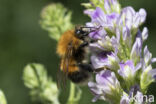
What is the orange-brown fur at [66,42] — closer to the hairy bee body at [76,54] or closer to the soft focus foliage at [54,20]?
the hairy bee body at [76,54]

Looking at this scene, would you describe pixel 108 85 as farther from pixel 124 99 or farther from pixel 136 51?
pixel 136 51

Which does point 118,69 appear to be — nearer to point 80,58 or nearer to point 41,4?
point 80,58

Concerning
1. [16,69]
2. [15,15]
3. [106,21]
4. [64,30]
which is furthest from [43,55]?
[106,21]

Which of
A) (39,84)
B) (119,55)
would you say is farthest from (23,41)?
(119,55)

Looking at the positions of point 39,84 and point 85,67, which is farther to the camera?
point 39,84

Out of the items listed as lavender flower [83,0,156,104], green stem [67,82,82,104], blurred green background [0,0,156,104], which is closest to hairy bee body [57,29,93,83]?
green stem [67,82,82,104]

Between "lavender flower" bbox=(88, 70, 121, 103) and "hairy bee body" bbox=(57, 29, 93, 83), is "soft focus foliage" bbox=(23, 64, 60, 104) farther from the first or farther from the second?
"lavender flower" bbox=(88, 70, 121, 103)
